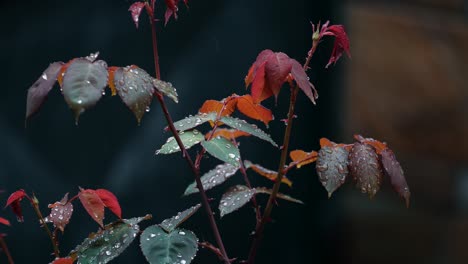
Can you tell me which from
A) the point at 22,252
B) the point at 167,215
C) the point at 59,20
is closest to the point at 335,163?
the point at 167,215

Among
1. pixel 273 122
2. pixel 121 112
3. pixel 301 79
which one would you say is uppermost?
pixel 301 79

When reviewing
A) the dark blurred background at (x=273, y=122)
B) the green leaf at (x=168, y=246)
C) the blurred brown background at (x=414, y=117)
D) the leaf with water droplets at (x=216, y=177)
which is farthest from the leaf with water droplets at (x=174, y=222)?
the blurred brown background at (x=414, y=117)

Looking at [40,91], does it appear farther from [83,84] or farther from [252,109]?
[252,109]

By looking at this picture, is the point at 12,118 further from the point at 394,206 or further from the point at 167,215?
the point at 394,206

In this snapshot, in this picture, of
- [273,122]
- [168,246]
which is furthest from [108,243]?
[273,122]

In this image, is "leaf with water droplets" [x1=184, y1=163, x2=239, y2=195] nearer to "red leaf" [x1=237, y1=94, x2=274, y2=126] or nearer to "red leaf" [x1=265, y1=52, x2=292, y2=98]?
"red leaf" [x1=237, y1=94, x2=274, y2=126]

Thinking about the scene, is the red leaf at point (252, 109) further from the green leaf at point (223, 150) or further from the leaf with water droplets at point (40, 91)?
the leaf with water droplets at point (40, 91)

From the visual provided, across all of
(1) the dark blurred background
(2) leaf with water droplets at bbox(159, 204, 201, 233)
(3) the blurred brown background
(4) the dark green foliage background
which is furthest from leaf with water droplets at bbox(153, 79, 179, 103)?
(3) the blurred brown background
